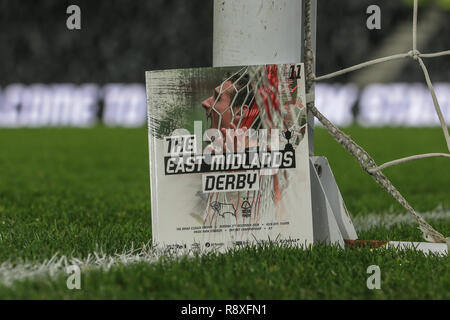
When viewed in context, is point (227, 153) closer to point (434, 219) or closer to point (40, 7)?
point (434, 219)

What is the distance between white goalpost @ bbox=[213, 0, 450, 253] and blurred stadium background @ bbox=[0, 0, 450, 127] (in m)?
11.6

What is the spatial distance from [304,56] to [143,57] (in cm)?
1347

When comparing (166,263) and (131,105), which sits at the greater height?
→ (131,105)

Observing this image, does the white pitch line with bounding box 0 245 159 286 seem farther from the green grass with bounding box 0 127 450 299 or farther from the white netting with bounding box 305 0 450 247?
the white netting with bounding box 305 0 450 247

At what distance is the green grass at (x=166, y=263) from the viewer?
5.46 feet

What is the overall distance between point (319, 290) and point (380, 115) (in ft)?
41.7

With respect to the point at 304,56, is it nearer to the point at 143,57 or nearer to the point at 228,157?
the point at 228,157

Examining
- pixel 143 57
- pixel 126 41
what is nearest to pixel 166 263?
pixel 143 57

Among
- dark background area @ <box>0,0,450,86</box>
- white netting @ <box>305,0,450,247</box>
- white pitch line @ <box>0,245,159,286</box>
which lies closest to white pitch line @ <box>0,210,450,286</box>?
white pitch line @ <box>0,245,159,286</box>

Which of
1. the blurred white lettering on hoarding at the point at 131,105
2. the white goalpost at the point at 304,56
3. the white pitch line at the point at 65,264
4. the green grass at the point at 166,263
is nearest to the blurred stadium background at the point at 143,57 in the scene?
the blurred white lettering on hoarding at the point at 131,105

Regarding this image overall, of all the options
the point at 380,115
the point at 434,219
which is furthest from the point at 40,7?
the point at 434,219

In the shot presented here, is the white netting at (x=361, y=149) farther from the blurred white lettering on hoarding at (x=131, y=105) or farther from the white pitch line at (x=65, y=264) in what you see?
the blurred white lettering on hoarding at (x=131, y=105)

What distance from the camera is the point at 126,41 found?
1534 cm

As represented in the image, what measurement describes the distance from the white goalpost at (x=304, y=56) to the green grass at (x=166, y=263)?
0.17m
